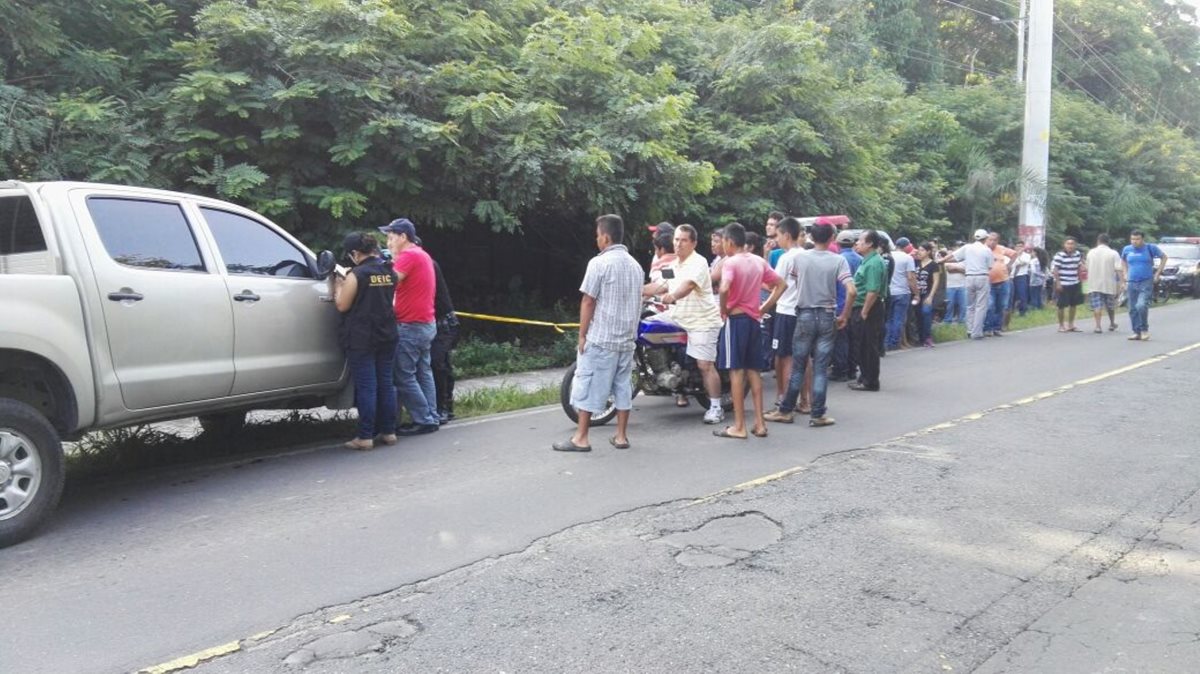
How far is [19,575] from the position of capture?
16.3 ft

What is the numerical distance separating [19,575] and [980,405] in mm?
8692

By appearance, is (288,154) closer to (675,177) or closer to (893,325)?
(675,177)

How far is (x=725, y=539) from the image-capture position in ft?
18.4

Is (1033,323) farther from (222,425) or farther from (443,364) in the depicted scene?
(222,425)

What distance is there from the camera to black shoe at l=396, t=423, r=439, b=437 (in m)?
8.62

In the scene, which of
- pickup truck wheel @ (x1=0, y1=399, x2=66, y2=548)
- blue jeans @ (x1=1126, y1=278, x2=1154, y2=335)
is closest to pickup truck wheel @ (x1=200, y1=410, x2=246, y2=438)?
pickup truck wheel @ (x1=0, y1=399, x2=66, y2=548)

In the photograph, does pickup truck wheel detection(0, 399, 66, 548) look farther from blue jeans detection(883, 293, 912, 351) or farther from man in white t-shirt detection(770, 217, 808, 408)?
blue jeans detection(883, 293, 912, 351)

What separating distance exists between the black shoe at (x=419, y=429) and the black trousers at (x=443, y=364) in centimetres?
41

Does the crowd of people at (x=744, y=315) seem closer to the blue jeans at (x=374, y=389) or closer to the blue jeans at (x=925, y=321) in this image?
the blue jeans at (x=374, y=389)

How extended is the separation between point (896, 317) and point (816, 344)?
6.81 meters

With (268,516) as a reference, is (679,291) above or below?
above

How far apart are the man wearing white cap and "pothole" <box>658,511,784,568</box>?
41.3 ft

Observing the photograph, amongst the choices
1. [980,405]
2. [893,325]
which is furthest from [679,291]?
[893,325]

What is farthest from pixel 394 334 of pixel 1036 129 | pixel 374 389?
pixel 1036 129
